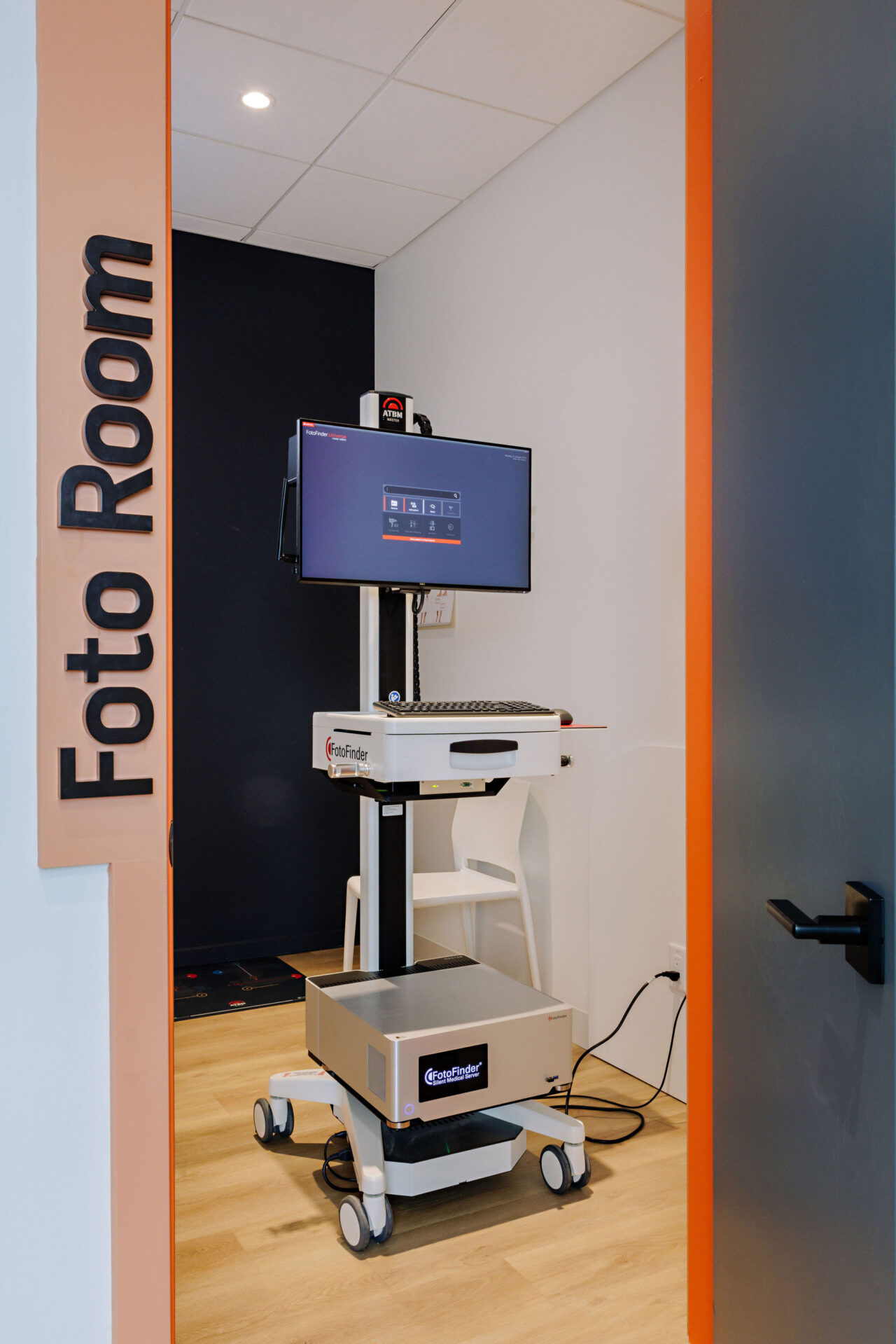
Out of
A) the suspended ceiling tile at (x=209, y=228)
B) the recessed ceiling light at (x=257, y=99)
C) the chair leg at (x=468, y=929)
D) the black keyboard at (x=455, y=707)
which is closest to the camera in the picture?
the black keyboard at (x=455, y=707)

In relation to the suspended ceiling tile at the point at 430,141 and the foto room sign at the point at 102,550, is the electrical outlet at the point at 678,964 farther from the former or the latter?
the suspended ceiling tile at the point at 430,141

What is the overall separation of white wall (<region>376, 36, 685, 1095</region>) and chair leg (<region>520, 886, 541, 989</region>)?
Result: 95 millimetres

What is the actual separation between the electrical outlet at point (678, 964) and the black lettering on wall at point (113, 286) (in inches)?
77.7

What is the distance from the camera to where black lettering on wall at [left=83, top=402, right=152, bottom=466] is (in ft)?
3.38

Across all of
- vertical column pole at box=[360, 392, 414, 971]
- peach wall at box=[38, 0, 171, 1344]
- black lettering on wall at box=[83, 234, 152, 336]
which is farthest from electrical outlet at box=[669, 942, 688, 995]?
black lettering on wall at box=[83, 234, 152, 336]

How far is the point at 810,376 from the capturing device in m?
0.97

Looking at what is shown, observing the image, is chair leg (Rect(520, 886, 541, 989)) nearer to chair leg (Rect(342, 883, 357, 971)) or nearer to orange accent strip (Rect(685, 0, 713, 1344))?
chair leg (Rect(342, 883, 357, 971))

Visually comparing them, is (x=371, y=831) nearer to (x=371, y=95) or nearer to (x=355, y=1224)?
(x=355, y=1224)

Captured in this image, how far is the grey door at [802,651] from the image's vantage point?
2.68ft

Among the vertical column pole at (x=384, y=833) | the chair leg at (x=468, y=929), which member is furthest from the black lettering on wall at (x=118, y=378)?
the chair leg at (x=468, y=929)

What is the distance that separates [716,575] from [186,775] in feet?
9.19

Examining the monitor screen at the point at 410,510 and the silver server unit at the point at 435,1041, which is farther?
the monitor screen at the point at 410,510

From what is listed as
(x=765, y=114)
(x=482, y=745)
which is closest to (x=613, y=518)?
(x=482, y=745)

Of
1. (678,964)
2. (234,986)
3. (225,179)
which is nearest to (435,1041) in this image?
(678,964)
